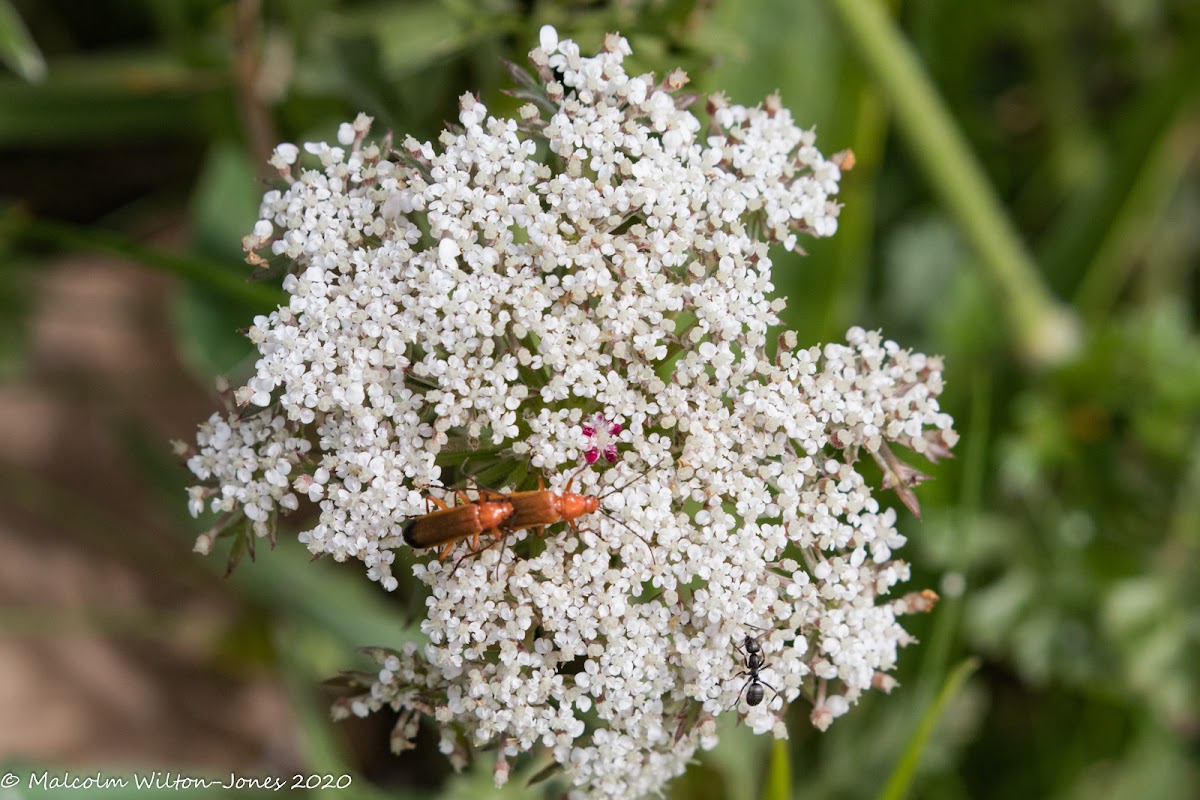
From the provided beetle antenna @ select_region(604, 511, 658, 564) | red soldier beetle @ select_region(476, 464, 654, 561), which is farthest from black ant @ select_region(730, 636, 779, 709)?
red soldier beetle @ select_region(476, 464, 654, 561)

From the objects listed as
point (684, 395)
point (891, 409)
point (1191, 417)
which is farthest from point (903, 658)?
point (684, 395)

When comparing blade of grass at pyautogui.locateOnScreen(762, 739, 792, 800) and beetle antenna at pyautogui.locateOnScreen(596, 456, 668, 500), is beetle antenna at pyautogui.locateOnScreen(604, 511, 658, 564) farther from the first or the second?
blade of grass at pyautogui.locateOnScreen(762, 739, 792, 800)

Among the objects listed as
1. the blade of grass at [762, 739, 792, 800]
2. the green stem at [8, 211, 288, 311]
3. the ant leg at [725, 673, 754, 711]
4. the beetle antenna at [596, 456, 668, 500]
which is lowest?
the ant leg at [725, 673, 754, 711]

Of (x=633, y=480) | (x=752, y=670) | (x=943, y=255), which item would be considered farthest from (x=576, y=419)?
(x=943, y=255)

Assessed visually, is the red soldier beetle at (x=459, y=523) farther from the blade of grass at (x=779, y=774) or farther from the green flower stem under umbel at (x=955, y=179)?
the green flower stem under umbel at (x=955, y=179)

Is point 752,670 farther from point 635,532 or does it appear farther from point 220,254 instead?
point 220,254

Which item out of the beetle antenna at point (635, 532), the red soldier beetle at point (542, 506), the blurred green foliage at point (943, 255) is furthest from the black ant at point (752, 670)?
the blurred green foliage at point (943, 255)
